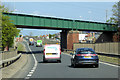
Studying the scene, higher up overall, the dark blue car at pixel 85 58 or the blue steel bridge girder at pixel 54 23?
the blue steel bridge girder at pixel 54 23

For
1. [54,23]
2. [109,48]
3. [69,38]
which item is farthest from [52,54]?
[69,38]

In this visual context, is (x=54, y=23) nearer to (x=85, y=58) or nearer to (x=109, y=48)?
(x=109, y=48)

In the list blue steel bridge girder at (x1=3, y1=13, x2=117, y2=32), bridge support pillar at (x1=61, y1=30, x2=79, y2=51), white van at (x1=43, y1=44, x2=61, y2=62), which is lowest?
white van at (x1=43, y1=44, x2=61, y2=62)

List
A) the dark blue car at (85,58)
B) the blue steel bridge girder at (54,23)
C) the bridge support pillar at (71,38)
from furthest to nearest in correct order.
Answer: the bridge support pillar at (71,38), the blue steel bridge girder at (54,23), the dark blue car at (85,58)

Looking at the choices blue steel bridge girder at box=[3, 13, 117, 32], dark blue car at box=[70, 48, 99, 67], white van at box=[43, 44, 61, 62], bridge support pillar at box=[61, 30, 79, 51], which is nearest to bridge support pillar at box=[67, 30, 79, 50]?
bridge support pillar at box=[61, 30, 79, 51]

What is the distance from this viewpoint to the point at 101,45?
1857 inches

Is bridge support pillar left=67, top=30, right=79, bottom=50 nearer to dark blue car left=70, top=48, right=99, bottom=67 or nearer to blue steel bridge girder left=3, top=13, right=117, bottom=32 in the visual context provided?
blue steel bridge girder left=3, top=13, right=117, bottom=32

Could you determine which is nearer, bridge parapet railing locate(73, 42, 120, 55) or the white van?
the white van

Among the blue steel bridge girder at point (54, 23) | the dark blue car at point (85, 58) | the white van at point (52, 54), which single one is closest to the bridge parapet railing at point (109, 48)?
the white van at point (52, 54)

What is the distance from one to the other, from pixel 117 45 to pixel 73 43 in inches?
1248

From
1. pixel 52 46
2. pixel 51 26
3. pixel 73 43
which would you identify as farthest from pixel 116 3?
pixel 52 46

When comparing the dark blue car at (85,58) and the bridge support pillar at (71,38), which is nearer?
the dark blue car at (85,58)

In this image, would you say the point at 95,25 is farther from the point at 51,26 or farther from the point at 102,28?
the point at 51,26

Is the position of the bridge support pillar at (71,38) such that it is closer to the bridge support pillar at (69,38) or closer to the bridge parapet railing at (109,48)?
the bridge support pillar at (69,38)
